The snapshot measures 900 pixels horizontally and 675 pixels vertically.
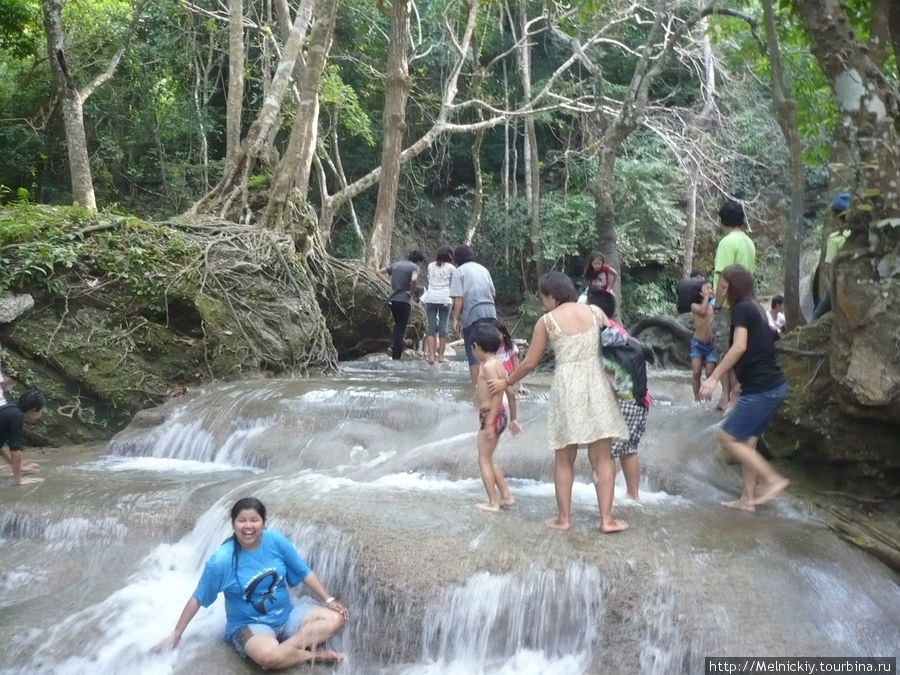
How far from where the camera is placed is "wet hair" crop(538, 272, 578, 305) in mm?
5199

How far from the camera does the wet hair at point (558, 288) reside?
17.1 feet

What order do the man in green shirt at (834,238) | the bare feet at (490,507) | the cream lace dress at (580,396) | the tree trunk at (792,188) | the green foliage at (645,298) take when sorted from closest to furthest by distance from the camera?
the cream lace dress at (580,396) → the bare feet at (490,507) → the man in green shirt at (834,238) → the tree trunk at (792,188) → the green foliage at (645,298)

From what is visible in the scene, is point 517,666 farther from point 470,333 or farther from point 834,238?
point 834,238

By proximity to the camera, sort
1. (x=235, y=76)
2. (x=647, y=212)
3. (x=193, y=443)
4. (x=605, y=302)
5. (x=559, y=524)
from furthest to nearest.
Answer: (x=647, y=212) < (x=235, y=76) < (x=193, y=443) < (x=605, y=302) < (x=559, y=524)

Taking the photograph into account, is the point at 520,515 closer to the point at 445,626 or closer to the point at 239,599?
the point at 445,626

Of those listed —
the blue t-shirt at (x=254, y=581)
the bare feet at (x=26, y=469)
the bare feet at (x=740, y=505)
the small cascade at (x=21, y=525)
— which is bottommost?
the small cascade at (x=21, y=525)

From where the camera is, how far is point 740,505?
5.72 metres

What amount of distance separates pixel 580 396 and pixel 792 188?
11.3ft

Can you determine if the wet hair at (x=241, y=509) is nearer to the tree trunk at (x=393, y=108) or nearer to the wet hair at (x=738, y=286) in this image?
the wet hair at (x=738, y=286)

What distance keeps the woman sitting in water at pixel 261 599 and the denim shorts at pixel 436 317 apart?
6.72 m

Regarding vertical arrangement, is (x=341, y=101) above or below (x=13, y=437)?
above

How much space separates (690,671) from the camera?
4312 mm

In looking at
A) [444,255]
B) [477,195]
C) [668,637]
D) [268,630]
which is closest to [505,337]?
[668,637]

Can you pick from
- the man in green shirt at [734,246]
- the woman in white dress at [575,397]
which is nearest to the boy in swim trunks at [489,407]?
the woman in white dress at [575,397]
